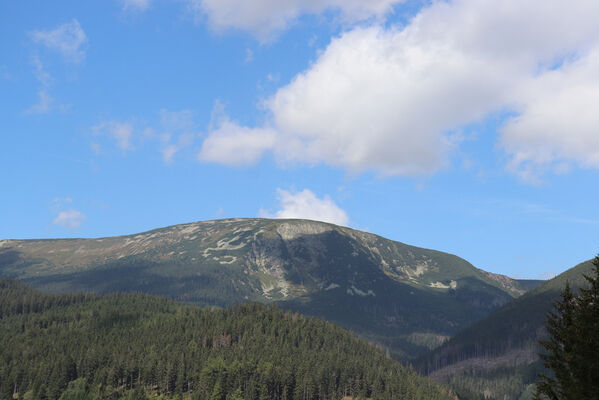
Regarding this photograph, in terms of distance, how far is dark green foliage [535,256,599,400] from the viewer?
Result: 1291 inches

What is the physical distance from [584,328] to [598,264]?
16.1 feet

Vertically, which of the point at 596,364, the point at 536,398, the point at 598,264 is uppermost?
the point at 598,264

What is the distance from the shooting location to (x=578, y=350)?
3462 cm

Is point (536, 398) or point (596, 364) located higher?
point (596, 364)

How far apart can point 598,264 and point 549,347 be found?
25.9 feet

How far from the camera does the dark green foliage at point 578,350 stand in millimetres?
32781

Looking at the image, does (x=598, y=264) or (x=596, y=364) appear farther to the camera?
(x=598, y=264)

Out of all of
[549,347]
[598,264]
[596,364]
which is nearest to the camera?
[596,364]

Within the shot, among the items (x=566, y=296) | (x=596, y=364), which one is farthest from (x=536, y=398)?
(x=566, y=296)

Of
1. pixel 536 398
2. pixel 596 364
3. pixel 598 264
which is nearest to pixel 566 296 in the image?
pixel 598 264

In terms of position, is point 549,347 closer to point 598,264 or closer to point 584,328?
point 584,328

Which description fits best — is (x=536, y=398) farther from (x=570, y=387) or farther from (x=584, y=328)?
(x=584, y=328)

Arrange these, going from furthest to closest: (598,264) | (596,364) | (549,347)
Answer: (549,347)
(598,264)
(596,364)

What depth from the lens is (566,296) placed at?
1491 inches
